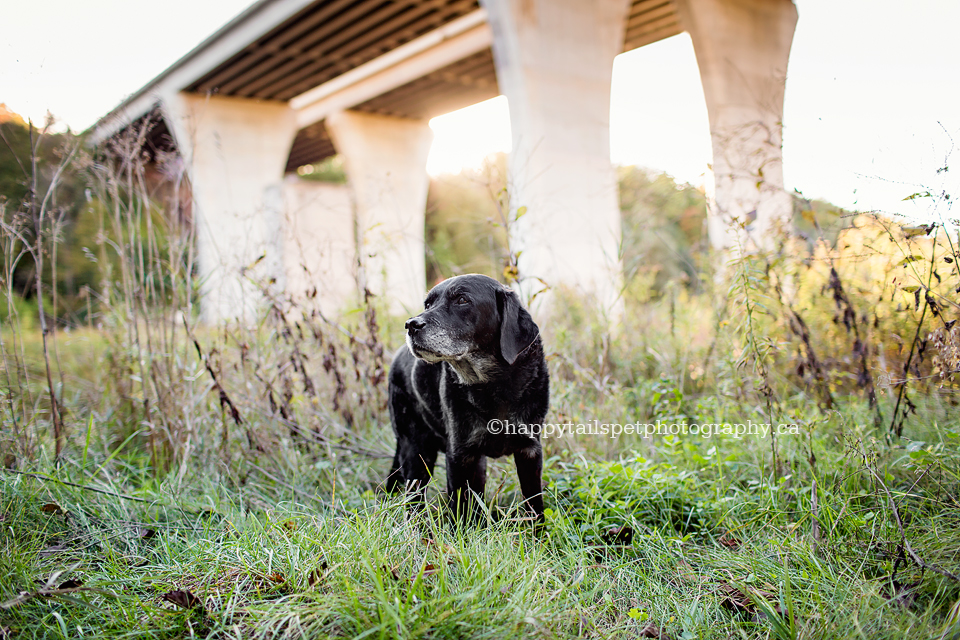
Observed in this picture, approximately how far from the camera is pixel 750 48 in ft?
31.3

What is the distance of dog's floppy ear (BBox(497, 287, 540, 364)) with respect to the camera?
2.57 m

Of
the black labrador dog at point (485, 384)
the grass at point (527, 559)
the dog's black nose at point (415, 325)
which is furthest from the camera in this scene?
the black labrador dog at point (485, 384)

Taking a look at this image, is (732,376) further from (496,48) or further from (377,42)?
(377,42)

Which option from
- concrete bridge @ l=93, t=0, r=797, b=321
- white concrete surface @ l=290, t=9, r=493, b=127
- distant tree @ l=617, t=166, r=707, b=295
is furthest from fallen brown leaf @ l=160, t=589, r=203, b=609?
white concrete surface @ l=290, t=9, r=493, b=127

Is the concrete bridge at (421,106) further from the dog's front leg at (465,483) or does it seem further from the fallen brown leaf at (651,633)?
the fallen brown leaf at (651,633)

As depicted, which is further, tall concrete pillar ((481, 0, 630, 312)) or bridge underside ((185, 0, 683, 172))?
bridge underside ((185, 0, 683, 172))

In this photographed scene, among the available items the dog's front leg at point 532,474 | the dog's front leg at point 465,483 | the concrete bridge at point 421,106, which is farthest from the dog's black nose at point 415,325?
the concrete bridge at point 421,106

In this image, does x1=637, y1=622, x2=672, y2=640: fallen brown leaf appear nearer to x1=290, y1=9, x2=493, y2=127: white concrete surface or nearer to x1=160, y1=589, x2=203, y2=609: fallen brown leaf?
x1=160, y1=589, x2=203, y2=609: fallen brown leaf

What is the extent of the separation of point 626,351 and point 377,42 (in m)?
10.1

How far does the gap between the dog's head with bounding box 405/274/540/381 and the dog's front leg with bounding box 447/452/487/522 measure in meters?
0.37

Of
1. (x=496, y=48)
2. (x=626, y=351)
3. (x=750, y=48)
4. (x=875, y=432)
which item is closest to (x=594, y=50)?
(x=496, y=48)

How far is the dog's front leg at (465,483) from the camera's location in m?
2.58

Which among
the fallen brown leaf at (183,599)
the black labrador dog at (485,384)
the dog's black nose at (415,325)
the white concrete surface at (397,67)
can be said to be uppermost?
the white concrete surface at (397,67)

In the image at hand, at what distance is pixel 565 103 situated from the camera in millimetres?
8898
